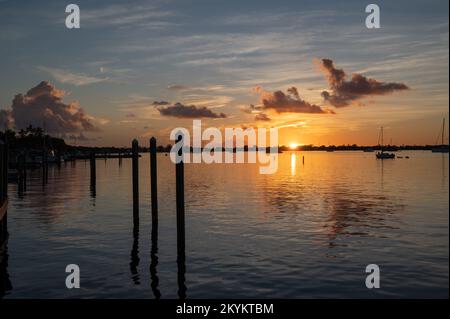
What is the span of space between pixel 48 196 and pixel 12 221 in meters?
13.6

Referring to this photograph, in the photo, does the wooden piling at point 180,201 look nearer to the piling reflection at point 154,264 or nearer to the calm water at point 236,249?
the calm water at point 236,249

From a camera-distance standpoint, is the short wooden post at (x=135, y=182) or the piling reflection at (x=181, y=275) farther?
the short wooden post at (x=135, y=182)

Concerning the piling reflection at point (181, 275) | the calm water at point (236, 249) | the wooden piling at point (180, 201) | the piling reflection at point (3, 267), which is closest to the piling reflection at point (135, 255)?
the calm water at point (236, 249)

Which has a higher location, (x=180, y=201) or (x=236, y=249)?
(x=180, y=201)

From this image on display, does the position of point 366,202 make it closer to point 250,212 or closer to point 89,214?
point 250,212

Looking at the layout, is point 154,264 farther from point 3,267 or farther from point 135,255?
point 3,267

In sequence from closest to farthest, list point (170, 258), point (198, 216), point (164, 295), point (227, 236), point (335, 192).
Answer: point (164, 295), point (170, 258), point (227, 236), point (198, 216), point (335, 192)

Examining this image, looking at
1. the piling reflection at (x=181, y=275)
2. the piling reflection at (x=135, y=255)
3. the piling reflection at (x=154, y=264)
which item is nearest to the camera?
the piling reflection at (x=181, y=275)

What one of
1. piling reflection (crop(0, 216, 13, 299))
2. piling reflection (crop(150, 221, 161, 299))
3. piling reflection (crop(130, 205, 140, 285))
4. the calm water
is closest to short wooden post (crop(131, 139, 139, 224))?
piling reflection (crop(130, 205, 140, 285))

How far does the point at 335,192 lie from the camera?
43812 mm

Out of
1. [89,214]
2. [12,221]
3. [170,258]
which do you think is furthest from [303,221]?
[12,221]

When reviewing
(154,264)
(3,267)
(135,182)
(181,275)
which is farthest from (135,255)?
(135,182)

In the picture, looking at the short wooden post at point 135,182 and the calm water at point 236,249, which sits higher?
the short wooden post at point 135,182

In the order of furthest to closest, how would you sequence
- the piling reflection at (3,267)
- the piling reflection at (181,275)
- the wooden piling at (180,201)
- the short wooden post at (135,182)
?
the short wooden post at (135,182) < the wooden piling at (180,201) < the piling reflection at (3,267) < the piling reflection at (181,275)
